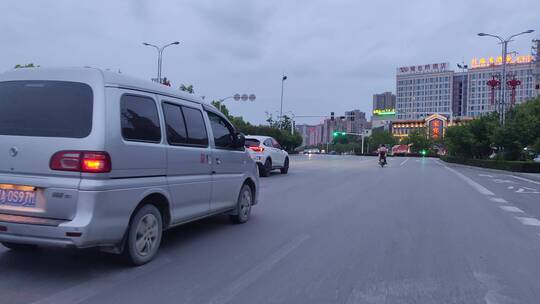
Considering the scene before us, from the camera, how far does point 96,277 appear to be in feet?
15.5

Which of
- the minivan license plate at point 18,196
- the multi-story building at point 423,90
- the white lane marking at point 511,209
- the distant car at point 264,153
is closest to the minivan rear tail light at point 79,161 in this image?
the minivan license plate at point 18,196

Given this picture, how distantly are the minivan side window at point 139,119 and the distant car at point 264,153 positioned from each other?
491 inches

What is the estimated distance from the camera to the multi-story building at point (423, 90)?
179 metres

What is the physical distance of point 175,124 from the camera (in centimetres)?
577

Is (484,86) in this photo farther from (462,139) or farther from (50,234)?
(50,234)

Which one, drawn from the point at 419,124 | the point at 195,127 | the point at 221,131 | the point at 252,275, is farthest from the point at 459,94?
the point at 252,275

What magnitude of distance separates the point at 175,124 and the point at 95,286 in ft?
7.08

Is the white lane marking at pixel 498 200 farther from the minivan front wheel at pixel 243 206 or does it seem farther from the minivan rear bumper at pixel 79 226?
the minivan rear bumper at pixel 79 226

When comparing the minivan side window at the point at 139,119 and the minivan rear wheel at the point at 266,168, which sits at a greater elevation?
the minivan side window at the point at 139,119

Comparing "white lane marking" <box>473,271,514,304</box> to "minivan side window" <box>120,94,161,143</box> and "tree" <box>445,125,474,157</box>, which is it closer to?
"minivan side window" <box>120,94,161,143</box>

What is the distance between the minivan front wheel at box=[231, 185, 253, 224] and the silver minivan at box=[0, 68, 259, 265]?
2.20m

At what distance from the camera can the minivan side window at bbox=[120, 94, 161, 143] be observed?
4867mm

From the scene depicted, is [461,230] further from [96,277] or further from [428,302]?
[96,277]

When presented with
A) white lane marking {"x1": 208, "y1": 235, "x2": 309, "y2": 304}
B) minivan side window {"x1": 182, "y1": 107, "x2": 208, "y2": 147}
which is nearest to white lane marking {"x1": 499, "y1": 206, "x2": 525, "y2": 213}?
A: white lane marking {"x1": 208, "y1": 235, "x2": 309, "y2": 304}
